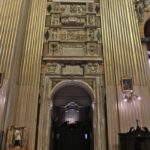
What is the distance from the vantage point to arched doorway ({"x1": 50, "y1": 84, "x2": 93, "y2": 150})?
394 inches

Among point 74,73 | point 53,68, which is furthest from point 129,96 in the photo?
point 53,68

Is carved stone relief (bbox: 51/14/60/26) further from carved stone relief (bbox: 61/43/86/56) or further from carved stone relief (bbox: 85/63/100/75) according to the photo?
carved stone relief (bbox: 85/63/100/75)

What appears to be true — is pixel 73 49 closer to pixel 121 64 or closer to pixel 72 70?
pixel 72 70

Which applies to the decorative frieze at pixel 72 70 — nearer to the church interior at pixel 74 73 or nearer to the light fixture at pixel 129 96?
the church interior at pixel 74 73

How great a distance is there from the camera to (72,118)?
35.9 feet

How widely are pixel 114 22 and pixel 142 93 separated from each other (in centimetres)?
362

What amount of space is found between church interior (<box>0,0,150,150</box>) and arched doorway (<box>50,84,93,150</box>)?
0.05 metres

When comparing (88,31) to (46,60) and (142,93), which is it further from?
(142,93)

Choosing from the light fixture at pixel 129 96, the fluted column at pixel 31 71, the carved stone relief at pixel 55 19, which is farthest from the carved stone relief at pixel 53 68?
the light fixture at pixel 129 96

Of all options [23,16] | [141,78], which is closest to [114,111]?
[141,78]

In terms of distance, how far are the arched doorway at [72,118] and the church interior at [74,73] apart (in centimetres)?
5

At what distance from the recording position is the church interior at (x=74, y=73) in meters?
7.71

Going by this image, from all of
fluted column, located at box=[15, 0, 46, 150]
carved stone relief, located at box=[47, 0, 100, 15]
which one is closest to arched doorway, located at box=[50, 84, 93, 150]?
fluted column, located at box=[15, 0, 46, 150]

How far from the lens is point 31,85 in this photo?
842cm
